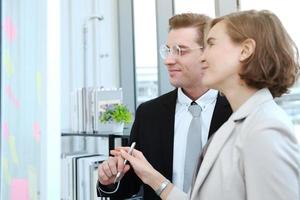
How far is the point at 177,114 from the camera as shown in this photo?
1.48 meters

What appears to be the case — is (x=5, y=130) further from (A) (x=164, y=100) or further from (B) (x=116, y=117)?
(B) (x=116, y=117)

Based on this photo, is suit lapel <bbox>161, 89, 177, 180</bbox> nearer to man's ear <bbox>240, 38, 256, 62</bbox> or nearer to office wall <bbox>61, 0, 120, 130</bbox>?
man's ear <bbox>240, 38, 256, 62</bbox>

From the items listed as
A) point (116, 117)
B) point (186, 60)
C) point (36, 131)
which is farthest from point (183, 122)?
point (116, 117)

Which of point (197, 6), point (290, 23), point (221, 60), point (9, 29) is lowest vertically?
point (221, 60)

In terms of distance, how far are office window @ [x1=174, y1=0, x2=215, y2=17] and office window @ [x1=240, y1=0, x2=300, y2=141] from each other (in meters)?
0.33

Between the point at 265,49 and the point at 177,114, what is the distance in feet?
1.86

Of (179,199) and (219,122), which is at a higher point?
(219,122)

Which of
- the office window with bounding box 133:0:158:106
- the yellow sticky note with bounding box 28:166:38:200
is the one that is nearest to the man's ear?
the yellow sticky note with bounding box 28:166:38:200

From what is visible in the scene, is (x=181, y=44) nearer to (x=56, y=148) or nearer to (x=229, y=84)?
(x=229, y=84)

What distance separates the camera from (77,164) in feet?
8.17

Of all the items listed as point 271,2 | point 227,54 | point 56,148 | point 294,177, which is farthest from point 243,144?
point 271,2

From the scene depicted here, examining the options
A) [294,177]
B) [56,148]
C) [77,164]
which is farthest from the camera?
[77,164]

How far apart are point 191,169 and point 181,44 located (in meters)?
0.48

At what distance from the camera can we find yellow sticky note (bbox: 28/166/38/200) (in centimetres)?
100
